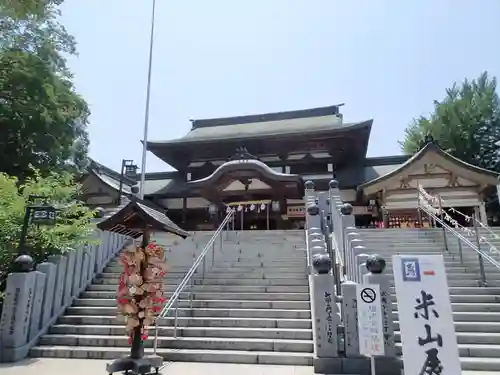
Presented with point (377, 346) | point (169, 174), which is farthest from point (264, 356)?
point (169, 174)

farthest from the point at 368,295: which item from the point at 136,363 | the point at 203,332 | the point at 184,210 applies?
the point at 184,210

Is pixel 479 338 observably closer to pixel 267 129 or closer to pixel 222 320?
pixel 222 320

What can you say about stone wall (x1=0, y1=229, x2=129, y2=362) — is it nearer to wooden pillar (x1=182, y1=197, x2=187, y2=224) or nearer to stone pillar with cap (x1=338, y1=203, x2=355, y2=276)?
stone pillar with cap (x1=338, y1=203, x2=355, y2=276)

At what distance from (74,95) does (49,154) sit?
275cm

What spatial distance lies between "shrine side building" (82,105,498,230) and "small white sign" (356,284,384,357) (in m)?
10.7

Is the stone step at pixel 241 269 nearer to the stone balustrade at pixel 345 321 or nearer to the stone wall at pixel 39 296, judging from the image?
the stone wall at pixel 39 296

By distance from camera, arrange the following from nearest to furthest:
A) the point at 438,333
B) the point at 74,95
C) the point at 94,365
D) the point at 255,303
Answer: the point at 438,333 → the point at 94,365 → the point at 255,303 → the point at 74,95

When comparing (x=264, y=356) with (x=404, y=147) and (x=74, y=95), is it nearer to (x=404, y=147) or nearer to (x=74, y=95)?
(x=74, y=95)

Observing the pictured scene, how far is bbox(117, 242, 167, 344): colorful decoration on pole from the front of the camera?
4648 millimetres

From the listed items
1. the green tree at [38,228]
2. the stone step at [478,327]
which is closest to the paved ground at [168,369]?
the stone step at [478,327]

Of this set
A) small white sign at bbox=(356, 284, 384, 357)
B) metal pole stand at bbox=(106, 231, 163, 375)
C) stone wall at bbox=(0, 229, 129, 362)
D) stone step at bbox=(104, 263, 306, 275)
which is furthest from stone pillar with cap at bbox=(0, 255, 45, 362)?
small white sign at bbox=(356, 284, 384, 357)

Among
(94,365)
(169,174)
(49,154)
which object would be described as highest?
(169,174)

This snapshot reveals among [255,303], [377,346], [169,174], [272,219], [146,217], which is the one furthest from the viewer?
[169,174]

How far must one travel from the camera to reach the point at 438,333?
336 cm
